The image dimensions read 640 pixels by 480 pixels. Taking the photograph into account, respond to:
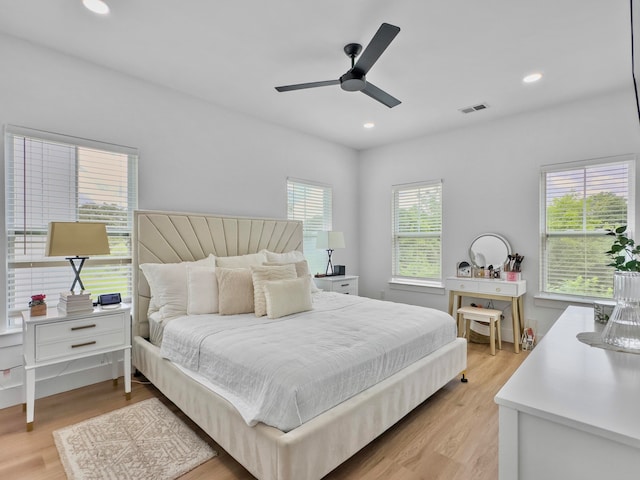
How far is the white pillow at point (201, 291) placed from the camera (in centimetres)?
274

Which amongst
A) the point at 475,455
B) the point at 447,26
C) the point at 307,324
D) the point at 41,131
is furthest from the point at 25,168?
the point at 475,455

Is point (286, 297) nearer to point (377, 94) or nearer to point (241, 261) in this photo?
point (241, 261)

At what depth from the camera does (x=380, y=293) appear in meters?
5.37

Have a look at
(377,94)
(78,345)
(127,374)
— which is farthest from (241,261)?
(377,94)

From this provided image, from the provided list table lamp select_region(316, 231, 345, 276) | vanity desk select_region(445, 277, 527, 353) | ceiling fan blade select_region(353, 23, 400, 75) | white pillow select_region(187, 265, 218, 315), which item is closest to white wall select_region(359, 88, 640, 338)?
vanity desk select_region(445, 277, 527, 353)

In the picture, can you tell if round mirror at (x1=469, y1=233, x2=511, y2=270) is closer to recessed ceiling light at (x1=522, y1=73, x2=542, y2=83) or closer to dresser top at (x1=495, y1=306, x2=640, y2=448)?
recessed ceiling light at (x1=522, y1=73, x2=542, y2=83)

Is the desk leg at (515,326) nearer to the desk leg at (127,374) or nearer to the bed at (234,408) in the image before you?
the bed at (234,408)

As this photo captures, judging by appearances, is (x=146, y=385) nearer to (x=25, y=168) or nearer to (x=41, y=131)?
(x=25, y=168)

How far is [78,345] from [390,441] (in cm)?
232

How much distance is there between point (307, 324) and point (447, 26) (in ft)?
7.88

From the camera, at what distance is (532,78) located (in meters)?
3.09

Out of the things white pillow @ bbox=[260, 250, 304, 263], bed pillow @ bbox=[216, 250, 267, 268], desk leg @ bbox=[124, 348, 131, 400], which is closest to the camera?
desk leg @ bbox=[124, 348, 131, 400]

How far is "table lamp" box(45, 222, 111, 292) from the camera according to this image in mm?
2336

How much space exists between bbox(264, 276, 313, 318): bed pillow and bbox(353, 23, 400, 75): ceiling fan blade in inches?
69.3
